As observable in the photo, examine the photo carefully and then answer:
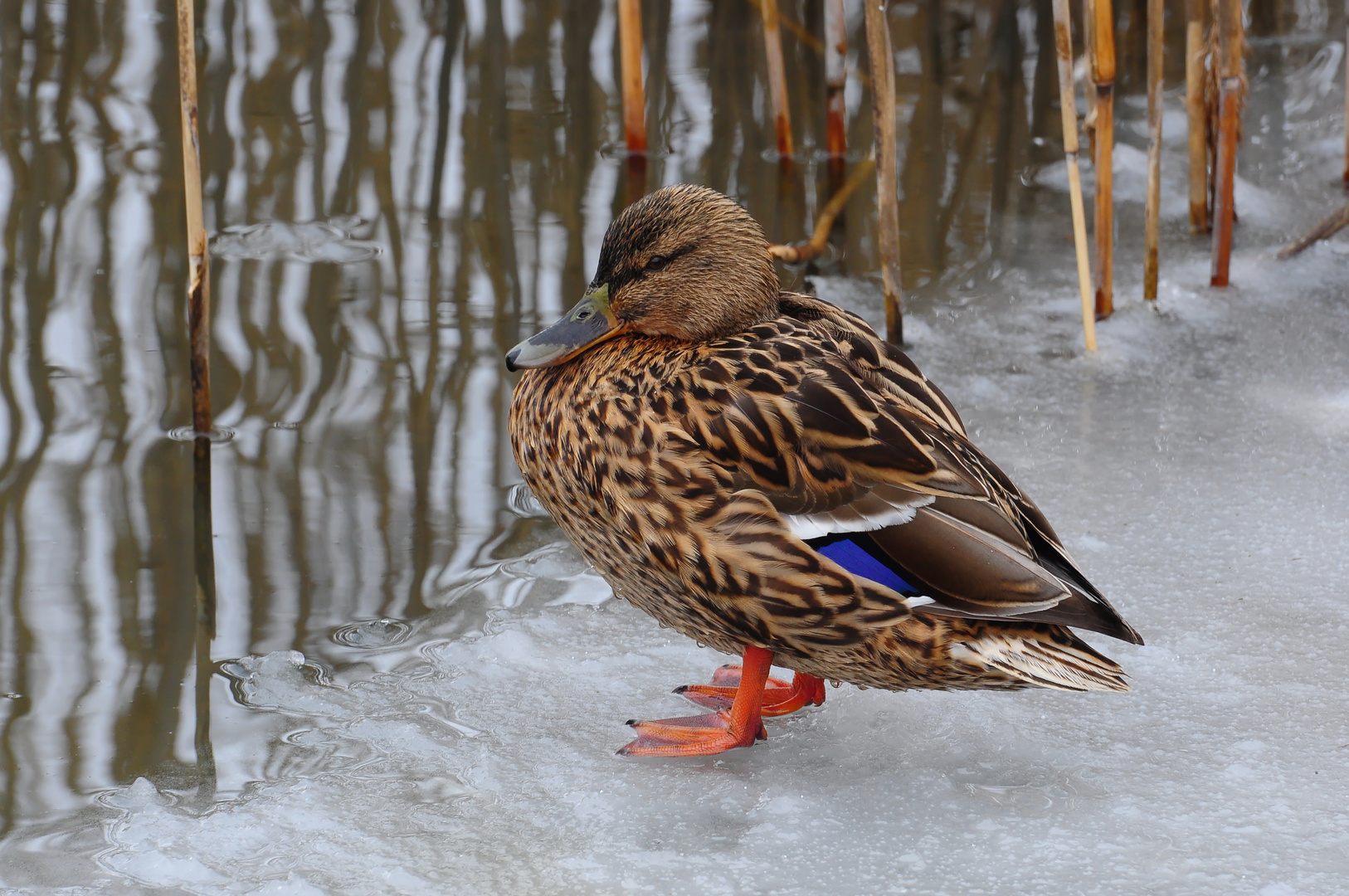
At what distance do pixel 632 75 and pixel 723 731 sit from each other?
291 centimetres

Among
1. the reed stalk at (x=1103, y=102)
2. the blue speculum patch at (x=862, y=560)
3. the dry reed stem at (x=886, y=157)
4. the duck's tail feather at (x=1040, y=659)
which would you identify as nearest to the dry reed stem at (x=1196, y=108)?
the reed stalk at (x=1103, y=102)

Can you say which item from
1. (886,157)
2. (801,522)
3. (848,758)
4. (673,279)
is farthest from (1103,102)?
(848,758)

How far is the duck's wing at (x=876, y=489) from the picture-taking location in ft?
7.59

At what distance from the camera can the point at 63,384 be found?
362cm

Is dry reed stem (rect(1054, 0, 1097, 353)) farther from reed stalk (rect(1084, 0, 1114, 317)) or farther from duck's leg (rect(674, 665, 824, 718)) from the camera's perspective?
duck's leg (rect(674, 665, 824, 718))

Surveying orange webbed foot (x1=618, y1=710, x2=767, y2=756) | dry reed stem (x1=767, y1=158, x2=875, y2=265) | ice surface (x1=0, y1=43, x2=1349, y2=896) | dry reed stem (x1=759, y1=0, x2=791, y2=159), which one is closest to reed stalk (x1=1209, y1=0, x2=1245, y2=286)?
ice surface (x1=0, y1=43, x2=1349, y2=896)

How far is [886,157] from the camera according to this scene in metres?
3.88

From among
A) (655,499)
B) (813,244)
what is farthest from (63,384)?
(813,244)

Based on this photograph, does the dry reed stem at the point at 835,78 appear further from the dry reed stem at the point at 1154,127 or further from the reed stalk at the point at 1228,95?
the reed stalk at the point at 1228,95

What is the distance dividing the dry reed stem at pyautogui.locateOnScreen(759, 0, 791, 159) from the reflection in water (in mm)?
99

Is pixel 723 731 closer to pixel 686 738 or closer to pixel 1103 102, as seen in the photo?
pixel 686 738

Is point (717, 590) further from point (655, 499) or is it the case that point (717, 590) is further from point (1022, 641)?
point (1022, 641)

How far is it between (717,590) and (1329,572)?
4.81 ft

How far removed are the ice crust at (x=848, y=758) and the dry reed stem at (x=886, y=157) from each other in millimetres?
642
